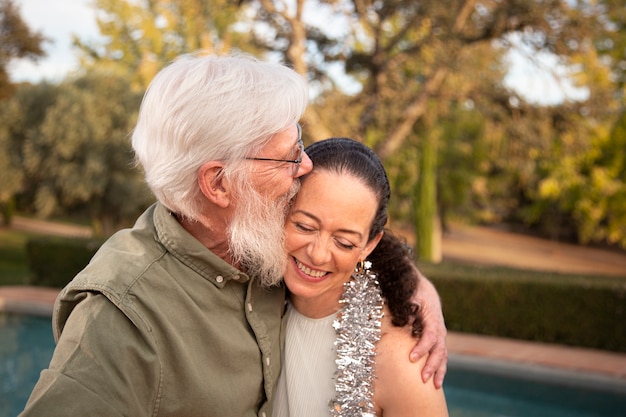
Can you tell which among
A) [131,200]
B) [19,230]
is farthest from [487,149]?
[19,230]

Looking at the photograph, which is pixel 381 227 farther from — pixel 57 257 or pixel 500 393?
pixel 57 257

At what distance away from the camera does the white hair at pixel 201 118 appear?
1682 mm

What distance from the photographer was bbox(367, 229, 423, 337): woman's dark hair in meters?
2.15

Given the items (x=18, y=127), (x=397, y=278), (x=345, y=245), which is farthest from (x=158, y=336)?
(x=18, y=127)

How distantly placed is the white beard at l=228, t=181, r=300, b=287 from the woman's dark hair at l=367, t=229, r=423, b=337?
0.43 meters

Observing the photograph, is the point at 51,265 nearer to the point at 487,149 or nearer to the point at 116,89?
the point at 116,89

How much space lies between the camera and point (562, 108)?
1235cm

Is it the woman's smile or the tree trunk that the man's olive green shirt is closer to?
the woman's smile

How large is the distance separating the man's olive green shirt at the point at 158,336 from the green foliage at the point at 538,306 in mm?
7372

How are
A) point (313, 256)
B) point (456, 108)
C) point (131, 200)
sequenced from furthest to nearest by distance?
point (456, 108), point (131, 200), point (313, 256)

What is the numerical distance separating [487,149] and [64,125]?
13.0 m

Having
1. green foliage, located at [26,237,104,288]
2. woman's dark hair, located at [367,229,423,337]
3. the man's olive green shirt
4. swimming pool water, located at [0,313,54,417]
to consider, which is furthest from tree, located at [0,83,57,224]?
the man's olive green shirt

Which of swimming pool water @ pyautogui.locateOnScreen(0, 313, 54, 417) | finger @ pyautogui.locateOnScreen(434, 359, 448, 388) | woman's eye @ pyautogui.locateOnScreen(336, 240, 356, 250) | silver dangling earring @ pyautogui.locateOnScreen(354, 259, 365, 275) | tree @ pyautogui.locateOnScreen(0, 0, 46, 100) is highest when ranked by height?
woman's eye @ pyautogui.locateOnScreen(336, 240, 356, 250)

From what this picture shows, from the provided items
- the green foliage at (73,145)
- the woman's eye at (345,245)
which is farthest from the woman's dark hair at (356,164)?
the green foliage at (73,145)
